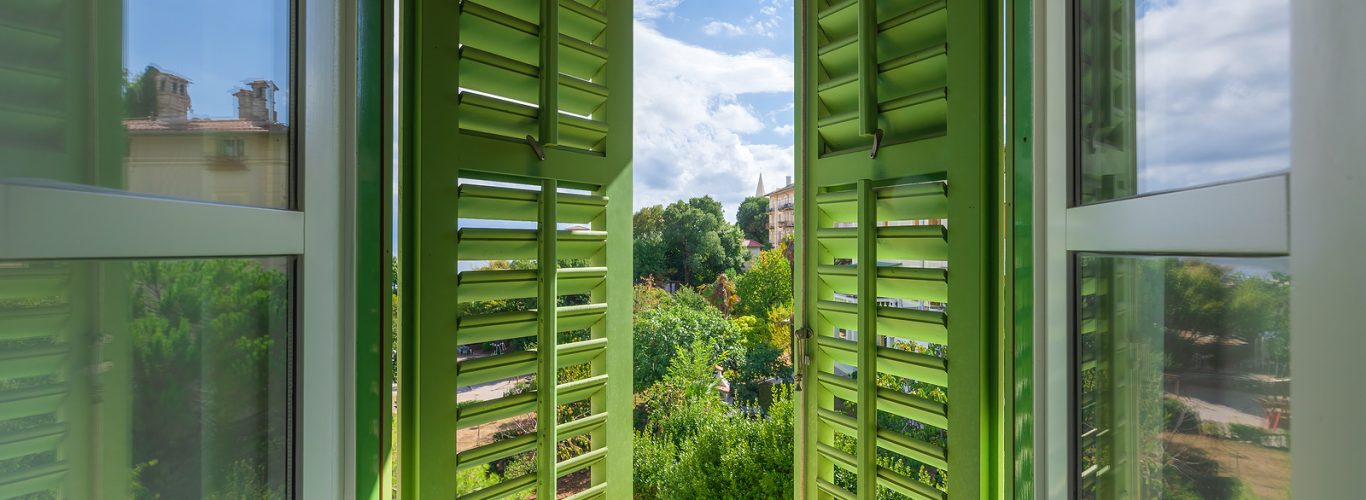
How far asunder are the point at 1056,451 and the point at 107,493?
0.98 metres

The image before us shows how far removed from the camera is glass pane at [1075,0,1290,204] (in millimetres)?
365

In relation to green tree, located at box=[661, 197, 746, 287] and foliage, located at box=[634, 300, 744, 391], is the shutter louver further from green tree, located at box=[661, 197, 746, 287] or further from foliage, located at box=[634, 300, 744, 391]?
green tree, located at box=[661, 197, 746, 287]

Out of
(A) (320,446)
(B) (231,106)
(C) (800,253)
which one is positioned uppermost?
(B) (231,106)

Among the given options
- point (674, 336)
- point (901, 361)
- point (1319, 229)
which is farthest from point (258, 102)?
point (674, 336)

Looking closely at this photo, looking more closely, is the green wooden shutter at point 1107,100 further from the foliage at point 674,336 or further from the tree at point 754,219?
the tree at point 754,219

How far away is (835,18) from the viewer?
115cm

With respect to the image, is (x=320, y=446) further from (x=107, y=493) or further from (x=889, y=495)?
(x=889, y=495)

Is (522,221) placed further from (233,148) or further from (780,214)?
(780,214)

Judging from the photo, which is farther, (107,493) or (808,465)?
(808,465)

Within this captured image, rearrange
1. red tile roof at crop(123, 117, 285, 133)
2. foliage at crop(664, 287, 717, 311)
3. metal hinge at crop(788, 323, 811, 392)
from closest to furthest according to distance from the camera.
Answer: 1. red tile roof at crop(123, 117, 285, 133)
2. metal hinge at crop(788, 323, 811, 392)
3. foliage at crop(664, 287, 717, 311)

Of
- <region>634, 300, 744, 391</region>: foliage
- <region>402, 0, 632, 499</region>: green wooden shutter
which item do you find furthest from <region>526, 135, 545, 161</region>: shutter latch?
<region>634, 300, 744, 391</region>: foliage

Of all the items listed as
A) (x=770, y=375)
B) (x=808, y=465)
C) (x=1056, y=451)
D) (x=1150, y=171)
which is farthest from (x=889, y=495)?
(x=770, y=375)

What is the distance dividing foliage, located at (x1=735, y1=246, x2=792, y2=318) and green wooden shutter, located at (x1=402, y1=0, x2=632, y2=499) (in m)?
2.14

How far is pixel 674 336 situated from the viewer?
323 centimetres
